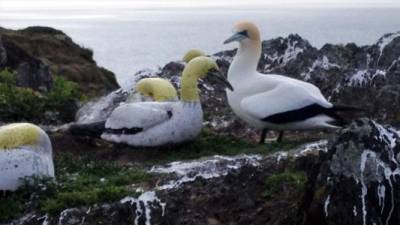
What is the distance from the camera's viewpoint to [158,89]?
1398 centimetres

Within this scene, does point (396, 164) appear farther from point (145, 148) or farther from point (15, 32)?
point (15, 32)

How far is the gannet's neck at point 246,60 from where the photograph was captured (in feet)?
44.3

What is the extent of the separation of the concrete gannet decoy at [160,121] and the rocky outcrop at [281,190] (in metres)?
1.29

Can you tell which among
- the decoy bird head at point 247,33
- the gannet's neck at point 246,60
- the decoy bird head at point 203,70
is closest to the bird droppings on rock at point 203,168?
the decoy bird head at point 203,70

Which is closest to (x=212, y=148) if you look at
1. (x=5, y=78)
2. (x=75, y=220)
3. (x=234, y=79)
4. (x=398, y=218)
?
(x=234, y=79)

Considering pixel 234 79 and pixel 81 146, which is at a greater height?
pixel 234 79

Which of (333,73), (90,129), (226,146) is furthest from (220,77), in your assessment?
(333,73)

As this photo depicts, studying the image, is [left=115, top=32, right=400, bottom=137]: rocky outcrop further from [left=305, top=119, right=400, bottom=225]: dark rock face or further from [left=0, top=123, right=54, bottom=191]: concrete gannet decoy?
[left=305, top=119, right=400, bottom=225]: dark rock face

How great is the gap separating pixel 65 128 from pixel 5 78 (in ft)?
18.4

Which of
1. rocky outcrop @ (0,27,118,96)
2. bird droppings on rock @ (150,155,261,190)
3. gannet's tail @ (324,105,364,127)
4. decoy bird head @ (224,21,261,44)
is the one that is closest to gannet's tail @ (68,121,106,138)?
bird droppings on rock @ (150,155,261,190)

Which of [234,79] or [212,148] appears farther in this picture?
[234,79]

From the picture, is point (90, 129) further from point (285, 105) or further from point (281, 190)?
point (281, 190)

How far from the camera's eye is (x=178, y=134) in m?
12.5

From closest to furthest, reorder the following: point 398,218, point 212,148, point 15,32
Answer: point 398,218 < point 212,148 < point 15,32
